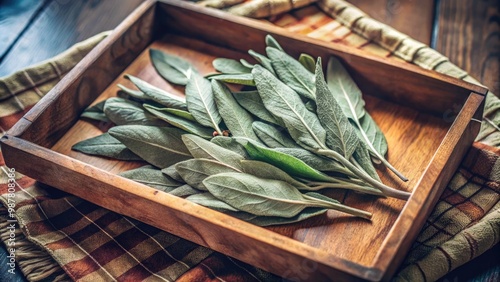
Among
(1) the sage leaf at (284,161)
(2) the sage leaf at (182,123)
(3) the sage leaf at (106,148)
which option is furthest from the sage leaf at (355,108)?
(3) the sage leaf at (106,148)

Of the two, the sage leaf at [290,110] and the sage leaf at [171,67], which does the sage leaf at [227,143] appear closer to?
the sage leaf at [290,110]

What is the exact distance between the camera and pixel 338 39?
1.13 metres

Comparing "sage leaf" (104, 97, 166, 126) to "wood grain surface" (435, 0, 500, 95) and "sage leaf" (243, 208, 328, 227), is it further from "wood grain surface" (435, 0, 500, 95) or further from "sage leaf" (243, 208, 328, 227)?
"wood grain surface" (435, 0, 500, 95)

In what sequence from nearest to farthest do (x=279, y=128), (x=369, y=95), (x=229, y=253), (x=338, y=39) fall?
1. (x=229, y=253)
2. (x=279, y=128)
3. (x=369, y=95)
4. (x=338, y=39)

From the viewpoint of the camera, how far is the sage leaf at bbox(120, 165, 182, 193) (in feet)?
2.67

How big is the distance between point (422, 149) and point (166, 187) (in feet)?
1.26

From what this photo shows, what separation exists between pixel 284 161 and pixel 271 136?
65mm

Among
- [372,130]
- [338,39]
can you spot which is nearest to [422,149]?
[372,130]

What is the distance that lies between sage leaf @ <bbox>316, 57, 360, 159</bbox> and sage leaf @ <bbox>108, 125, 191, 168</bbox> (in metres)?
0.20

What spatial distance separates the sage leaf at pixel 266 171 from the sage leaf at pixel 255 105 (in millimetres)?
91

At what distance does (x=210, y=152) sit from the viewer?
793 mm

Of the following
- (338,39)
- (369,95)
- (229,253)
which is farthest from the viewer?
(338,39)

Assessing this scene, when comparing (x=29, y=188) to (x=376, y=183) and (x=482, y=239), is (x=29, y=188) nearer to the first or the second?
(x=376, y=183)

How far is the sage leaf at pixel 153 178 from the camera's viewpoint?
0.81 metres
